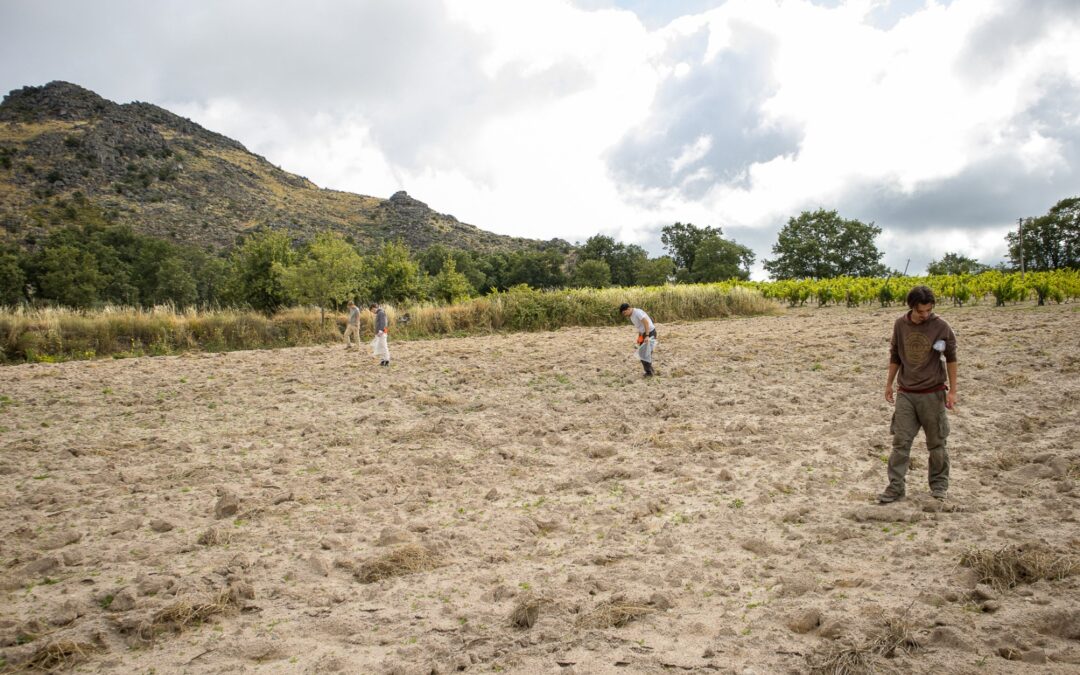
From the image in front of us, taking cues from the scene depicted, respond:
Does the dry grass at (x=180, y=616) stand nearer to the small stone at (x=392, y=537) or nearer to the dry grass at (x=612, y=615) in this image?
the small stone at (x=392, y=537)

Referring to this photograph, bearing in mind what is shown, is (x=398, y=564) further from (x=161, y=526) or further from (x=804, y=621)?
(x=804, y=621)

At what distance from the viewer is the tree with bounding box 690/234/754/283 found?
71.2 metres

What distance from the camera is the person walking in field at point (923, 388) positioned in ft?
17.0

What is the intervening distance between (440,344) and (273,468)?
1108 cm

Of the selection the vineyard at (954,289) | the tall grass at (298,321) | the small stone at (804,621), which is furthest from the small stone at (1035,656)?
the vineyard at (954,289)

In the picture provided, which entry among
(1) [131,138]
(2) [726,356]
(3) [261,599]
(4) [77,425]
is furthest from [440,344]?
(1) [131,138]

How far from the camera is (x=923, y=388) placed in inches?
206

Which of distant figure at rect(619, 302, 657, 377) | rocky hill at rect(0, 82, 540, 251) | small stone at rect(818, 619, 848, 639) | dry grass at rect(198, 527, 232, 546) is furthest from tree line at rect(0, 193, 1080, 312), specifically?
small stone at rect(818, 619, 848, 639)

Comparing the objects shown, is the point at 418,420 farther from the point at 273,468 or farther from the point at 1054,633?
the point at 1054,633

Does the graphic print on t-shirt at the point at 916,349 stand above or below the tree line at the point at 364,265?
below

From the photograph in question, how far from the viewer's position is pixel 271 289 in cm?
2517

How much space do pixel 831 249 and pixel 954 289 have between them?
151 feet

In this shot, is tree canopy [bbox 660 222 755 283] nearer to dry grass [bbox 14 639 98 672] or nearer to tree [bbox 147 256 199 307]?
tree [bbox 147 256 199 307]

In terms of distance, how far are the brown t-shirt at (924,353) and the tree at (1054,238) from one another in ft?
214
